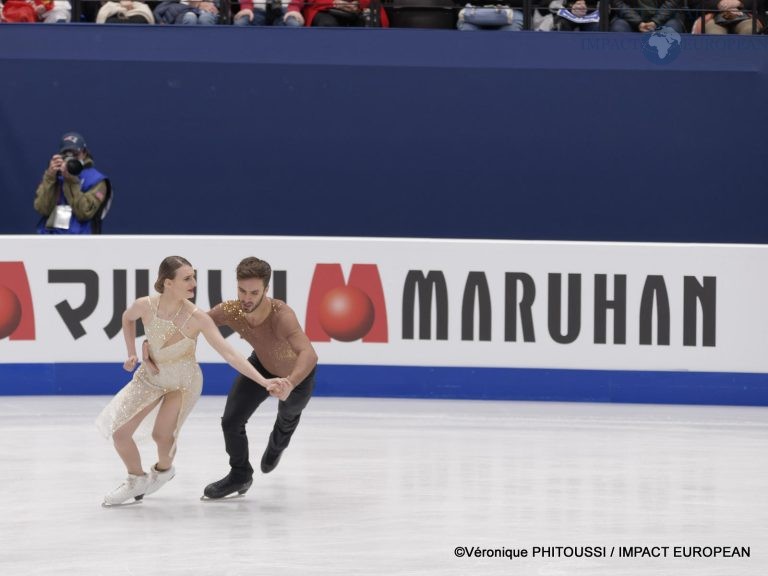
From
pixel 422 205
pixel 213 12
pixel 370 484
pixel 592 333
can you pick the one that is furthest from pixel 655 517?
pixel 213 12

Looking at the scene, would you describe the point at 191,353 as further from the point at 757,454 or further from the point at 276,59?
the point at 276,59

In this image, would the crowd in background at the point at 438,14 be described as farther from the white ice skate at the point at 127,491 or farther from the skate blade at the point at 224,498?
the white ice skate at the point at 127,491

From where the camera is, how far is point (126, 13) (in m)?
12.7

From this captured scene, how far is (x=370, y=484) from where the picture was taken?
7.56 metres

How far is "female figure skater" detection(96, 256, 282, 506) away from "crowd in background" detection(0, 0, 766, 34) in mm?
6308

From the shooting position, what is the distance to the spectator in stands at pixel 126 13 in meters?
12.7

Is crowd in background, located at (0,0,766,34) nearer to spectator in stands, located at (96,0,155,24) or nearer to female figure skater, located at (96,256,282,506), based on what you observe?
spectator in stands, located at (96,0,155,24)

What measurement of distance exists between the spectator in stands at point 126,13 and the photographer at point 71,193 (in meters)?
1.74

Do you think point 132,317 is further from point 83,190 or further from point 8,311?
point 83,190

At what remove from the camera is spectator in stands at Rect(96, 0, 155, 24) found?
12.7m

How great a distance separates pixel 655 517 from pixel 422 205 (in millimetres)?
6607

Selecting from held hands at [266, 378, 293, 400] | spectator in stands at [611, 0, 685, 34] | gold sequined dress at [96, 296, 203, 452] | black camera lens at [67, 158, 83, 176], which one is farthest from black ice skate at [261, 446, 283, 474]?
spectator in stands at [611, 0, 685, 34]

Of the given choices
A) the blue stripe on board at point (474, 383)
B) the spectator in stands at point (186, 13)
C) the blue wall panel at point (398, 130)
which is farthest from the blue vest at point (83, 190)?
the spectator in stands at point (186, 13)

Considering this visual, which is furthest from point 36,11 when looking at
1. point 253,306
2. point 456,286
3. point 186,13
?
point 253,306
